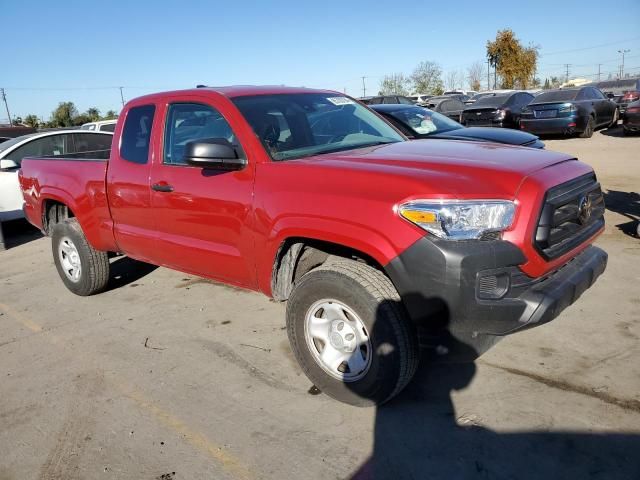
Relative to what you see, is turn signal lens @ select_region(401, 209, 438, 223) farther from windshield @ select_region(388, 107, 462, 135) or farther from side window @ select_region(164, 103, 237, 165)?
windshield @ select_region(388, 107, 462, 135)

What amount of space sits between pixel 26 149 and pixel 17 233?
1.53 m

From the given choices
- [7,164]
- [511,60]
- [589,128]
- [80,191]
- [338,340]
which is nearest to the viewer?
[338,340]

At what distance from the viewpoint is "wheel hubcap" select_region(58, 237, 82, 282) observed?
5.38 meters

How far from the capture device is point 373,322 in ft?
9.31

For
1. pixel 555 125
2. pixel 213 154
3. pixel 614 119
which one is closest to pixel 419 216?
pixel 213 154

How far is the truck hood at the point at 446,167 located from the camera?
2.69m

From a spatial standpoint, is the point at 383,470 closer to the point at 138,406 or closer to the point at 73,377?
the point at 138,406

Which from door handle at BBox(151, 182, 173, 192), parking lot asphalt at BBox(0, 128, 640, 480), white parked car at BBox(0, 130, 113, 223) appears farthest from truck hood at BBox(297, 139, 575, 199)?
white parked car at BBox(0, 130, 113, 223)

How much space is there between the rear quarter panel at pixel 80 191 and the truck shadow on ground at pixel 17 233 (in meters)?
3.26

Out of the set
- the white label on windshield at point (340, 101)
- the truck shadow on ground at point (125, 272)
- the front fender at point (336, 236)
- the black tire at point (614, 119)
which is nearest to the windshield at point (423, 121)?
the white label on windshield at point (340, 101)

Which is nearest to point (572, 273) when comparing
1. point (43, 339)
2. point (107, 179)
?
point (107, 179)

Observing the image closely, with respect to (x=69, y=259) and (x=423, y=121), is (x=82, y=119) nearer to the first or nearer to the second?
(x=423, y=121)

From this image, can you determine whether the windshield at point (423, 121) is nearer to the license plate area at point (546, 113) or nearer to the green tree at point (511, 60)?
the license plate area at point (546, 113)

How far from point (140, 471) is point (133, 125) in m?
2.91
